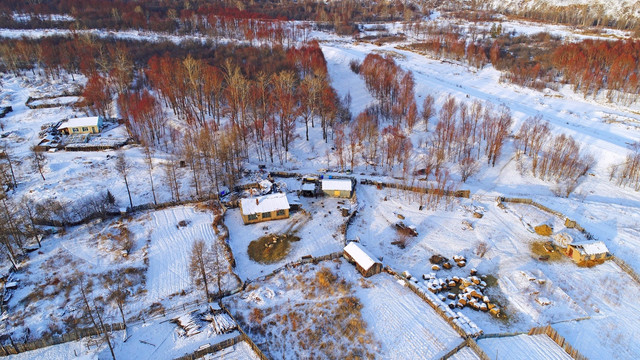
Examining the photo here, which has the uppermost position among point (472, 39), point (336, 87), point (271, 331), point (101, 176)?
point (472, 39)

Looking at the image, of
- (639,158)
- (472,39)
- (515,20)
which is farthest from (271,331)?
(515,20)

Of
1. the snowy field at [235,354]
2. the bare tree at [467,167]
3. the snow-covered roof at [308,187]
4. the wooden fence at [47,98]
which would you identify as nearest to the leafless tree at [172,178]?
the snow-covered roof at [308,187]

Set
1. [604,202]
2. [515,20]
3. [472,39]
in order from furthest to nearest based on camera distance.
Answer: [515,20], [472,39], [604,202]

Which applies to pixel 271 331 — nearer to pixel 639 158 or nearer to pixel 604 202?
pixel 604 202

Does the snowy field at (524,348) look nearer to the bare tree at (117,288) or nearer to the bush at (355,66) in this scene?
the bare tree at (117,288)

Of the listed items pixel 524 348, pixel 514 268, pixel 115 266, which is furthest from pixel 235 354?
pixel 514 268

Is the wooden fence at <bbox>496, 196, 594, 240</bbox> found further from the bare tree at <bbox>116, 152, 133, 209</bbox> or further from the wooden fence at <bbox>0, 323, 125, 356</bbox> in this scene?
the bare tree at <bbox>116, 152, 133, 209</bbox>

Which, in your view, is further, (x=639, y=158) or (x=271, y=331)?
(x=639, y=158)
